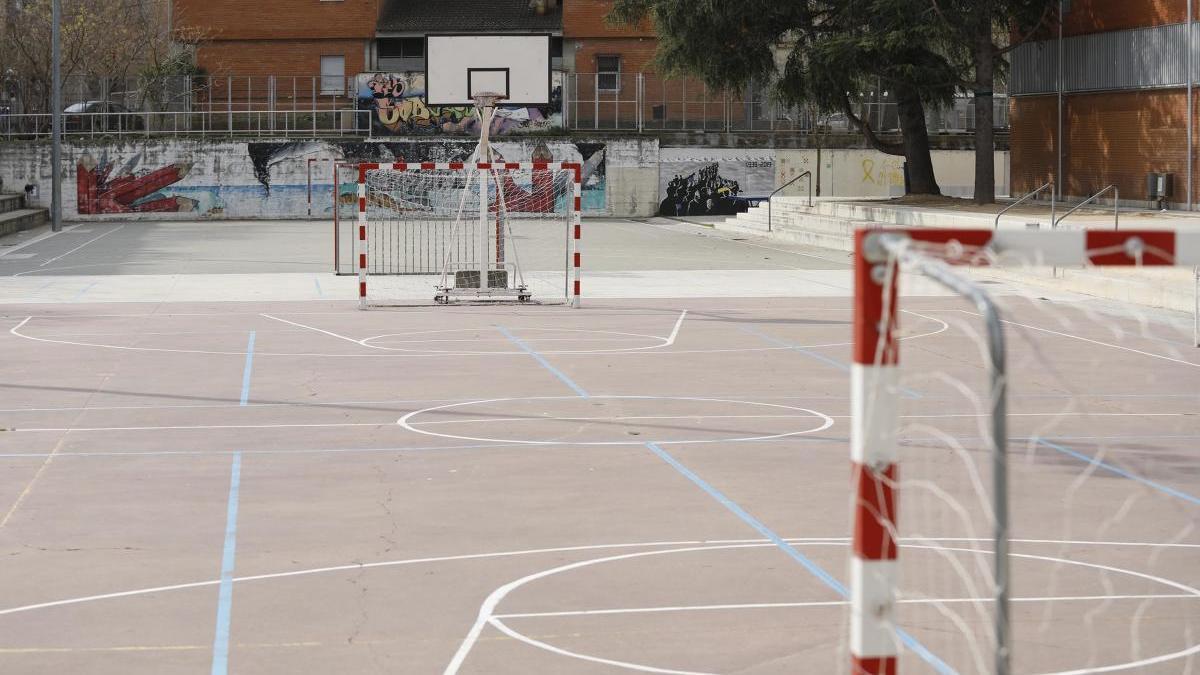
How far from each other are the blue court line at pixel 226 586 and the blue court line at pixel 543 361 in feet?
15.1

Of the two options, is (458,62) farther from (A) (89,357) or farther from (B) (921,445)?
(B) (921,445)

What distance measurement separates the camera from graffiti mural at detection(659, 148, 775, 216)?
5662cm

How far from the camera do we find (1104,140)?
39.6 meters

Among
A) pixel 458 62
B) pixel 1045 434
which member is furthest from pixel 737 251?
pixel 1045 434

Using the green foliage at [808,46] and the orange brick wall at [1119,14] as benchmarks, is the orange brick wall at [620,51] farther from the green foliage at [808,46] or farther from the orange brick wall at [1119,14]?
the orange brick wall at [1119,14]

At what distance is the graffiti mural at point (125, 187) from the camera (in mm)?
54188

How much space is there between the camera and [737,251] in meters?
38.1

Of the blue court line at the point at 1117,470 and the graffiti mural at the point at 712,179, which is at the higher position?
the graffiti mural at the point at 712,179

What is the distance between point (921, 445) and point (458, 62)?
779 inches

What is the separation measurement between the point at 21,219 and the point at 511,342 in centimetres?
3100

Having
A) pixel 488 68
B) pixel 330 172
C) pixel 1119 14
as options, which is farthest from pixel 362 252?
pixel 330 172

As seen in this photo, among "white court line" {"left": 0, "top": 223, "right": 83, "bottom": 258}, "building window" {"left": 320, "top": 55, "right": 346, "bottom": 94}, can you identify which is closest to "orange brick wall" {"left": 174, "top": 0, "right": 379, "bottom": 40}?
"building window" {"left": 320, "top": 55, "right": 346, "bottom": 94}

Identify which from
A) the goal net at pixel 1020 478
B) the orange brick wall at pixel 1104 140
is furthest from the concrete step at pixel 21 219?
the goal net at pixel 1020 478

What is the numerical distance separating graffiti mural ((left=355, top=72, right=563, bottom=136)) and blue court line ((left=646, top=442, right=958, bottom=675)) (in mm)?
46265
